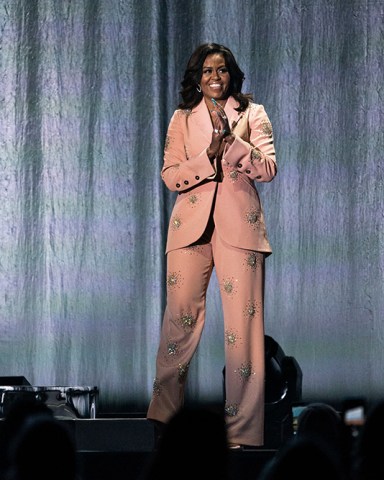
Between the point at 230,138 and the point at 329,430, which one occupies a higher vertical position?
the point at 230,138

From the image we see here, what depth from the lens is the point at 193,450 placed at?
3.24ft

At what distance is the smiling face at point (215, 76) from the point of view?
9.63 feet

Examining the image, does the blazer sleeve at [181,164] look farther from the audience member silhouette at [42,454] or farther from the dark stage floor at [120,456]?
the audience member silhouette at [42,454]

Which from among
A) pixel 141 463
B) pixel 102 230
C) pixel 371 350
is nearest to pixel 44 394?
pixel 141 463

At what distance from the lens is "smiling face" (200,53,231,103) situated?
294cm

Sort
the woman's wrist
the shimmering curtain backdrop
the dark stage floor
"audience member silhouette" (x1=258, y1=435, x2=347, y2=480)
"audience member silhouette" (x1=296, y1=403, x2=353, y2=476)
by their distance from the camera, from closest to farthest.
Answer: "audience member silhouette" (x1=258, y1=435, x2=347, y2=480) < "audience member silhouette" (x1=296, y1=403, x2=353, y2=476) < the dark stage floor < the woman's wrist < the shimmering curtain backdrop

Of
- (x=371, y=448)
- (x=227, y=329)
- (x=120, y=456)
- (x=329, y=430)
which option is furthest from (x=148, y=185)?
(x=371, y=448)

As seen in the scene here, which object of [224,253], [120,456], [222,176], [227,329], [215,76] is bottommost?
[120,456]

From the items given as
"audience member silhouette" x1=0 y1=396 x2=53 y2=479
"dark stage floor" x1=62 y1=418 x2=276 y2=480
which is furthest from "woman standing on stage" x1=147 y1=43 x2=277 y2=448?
"audience member silhouette" x1=0 y1=396 x2=53 y2=479

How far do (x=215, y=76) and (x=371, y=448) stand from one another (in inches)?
78.6

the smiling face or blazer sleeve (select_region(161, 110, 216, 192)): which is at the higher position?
the smiling face

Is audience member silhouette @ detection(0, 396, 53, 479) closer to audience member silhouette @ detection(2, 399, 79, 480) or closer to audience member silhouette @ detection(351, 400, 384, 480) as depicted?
audience member silhouette @ detection(2, 399, 79, 480)

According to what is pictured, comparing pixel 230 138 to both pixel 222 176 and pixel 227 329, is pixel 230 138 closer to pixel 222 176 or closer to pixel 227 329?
pixel 222 176

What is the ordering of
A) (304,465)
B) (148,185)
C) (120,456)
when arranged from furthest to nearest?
(148,185) → (120,456) → (304,465)
